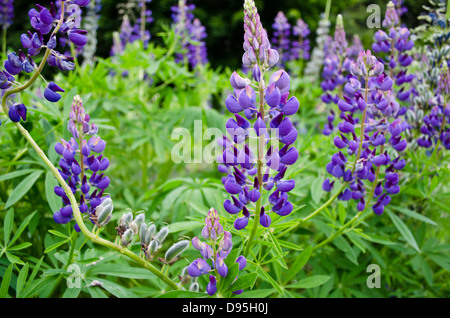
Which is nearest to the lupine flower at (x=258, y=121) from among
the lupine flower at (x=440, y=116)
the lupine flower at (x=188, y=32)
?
the lupine flower at (x=440, y=116)

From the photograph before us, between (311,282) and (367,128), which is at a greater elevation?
(367,128)

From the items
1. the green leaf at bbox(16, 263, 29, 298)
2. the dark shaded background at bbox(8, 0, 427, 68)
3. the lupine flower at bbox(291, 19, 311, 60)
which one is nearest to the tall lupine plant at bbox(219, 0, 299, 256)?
the green leaf at bbox(16, 263, 29, 298)

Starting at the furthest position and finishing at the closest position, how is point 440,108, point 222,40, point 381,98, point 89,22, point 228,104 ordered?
point 222,40 → point 89,22 → point 440,108 → point 381,98 → point 228,104

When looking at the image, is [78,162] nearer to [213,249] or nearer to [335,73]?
[213,249]

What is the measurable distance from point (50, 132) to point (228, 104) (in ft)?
3.86

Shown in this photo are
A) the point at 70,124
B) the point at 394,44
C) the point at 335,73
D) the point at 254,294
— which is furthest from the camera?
the point at 335,73

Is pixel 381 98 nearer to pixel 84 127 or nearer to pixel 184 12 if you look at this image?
pixel 84 127

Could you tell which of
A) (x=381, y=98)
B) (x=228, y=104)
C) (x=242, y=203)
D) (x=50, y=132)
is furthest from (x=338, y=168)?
(x=50, y=132)

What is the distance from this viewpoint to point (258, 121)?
44.4 inches

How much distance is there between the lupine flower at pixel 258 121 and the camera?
3.74 ft

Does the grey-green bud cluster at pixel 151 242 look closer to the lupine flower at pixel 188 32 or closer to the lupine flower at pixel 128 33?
the lupine flower at pixel 188 32

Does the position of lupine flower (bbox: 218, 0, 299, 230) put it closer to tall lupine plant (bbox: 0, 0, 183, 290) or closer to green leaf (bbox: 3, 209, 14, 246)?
tall lupine plant (bbox: 0, 0, 183, 290)

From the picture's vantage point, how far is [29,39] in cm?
123

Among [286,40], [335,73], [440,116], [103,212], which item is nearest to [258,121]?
[103,212]
